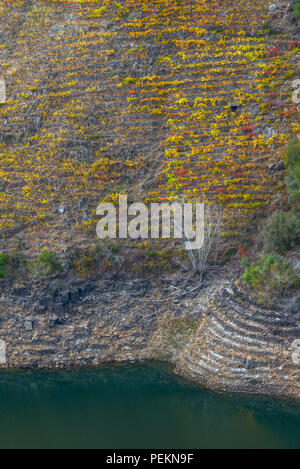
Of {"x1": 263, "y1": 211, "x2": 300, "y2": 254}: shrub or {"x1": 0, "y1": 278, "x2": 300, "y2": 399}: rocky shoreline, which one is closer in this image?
{"x1": 0, "y1": 278, "x2": 300, "y2": 399}: rocky shoreline

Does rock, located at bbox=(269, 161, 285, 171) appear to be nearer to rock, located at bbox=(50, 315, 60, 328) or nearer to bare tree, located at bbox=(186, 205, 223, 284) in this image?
bare tree, located at bbox=(186, 205, 223, 284)

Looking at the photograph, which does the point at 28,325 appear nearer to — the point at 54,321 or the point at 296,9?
the point at 54,321

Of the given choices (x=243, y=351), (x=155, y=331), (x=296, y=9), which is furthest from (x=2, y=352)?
(x=296, y=9)

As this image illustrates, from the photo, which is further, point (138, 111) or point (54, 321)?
point (138, 111)

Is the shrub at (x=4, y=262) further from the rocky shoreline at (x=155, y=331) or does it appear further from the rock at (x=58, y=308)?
the rock at (x=58, y=308)

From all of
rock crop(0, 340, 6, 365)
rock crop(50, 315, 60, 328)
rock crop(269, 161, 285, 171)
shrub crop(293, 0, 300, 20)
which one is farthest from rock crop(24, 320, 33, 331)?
shrub crop(293, 0, 300, 20)

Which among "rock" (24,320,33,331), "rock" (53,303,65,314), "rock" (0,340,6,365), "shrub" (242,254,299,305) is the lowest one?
"rock" (0,340,6,365)

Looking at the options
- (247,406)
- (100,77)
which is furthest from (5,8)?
(247,406)
